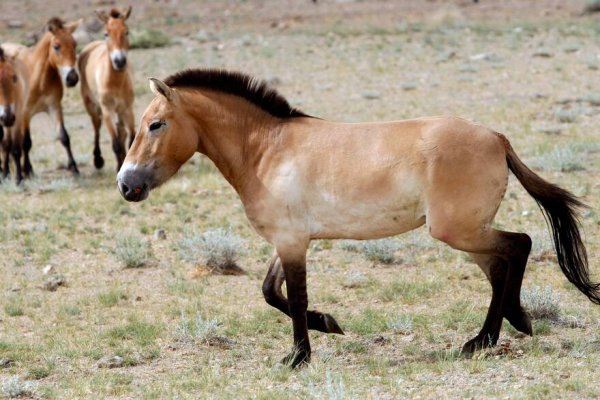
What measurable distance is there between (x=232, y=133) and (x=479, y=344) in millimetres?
2096

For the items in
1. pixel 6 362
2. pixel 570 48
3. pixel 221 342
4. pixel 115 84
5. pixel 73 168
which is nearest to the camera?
pixel 6 362

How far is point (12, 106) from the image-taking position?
1273cm

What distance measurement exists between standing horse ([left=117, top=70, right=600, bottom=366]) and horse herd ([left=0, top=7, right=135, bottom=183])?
23.0ft

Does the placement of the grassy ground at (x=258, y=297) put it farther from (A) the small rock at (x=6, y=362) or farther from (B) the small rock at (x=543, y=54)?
(B) the small rock at (x=543, y=54)

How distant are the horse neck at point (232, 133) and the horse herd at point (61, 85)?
697cm

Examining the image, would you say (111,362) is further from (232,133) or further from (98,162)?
(98,162)

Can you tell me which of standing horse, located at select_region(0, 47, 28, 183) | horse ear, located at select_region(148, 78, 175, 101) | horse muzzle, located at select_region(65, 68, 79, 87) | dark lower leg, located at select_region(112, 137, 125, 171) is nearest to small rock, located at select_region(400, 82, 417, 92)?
dark lower leg, located at select_region(112, 137, 125, 171)

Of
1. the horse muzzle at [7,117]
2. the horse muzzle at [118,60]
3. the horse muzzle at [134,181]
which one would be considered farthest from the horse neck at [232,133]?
the horse muzzle at [118,60]

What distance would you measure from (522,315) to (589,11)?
2847 cm

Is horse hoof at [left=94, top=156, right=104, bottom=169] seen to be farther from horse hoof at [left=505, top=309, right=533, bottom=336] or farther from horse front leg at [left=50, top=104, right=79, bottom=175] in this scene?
horse hoof at [left=505, top=309, right=533, bottom=336]

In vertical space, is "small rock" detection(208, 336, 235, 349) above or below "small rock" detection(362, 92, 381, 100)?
above

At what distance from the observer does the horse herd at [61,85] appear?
1331 cm

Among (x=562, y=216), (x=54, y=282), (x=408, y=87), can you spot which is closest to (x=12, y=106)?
(x=54, y=282)

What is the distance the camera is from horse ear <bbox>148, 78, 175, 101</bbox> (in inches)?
240
